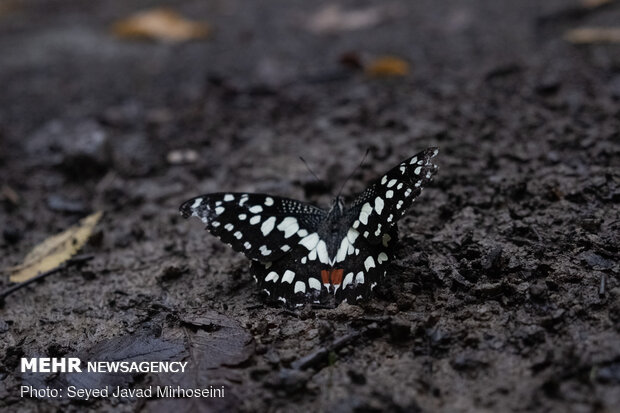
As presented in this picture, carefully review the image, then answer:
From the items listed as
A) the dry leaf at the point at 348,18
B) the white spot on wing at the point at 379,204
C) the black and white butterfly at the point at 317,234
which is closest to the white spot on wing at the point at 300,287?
the black and white butterfly at the point at 317,234

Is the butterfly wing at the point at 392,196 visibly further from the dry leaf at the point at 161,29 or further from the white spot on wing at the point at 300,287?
the dry leaf at the point at 161,29

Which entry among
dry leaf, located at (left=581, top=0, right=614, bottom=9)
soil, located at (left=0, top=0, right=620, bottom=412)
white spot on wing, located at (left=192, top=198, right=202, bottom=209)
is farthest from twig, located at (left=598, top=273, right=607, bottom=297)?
dry leaf, located at (left=581, top=0, right=614, bottom=9)

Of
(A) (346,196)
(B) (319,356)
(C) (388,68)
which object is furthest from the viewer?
(C) (388,68)

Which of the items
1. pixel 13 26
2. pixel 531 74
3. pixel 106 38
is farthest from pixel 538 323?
pixel 13 26

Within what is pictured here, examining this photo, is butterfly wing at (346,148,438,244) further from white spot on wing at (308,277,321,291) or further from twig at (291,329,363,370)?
twig at (291,329,363,370)

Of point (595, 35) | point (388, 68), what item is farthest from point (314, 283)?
point (595, 35)

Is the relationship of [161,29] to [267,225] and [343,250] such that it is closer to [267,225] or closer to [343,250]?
[267,225]
